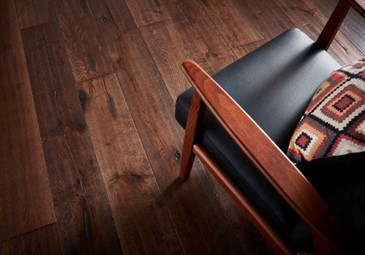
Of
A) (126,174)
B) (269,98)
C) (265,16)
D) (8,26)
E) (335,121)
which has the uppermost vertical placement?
(335,121)

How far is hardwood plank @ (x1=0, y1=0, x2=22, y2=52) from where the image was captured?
1531 millimetres

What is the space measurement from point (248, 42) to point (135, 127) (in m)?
0.79

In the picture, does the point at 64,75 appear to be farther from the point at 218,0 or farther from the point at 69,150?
the point at 218,0

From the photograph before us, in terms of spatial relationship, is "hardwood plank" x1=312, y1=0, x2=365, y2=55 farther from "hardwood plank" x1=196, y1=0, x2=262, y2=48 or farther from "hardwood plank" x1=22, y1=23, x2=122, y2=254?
"hardwood plank" x1=22, y1=23, x2=122, y2=254

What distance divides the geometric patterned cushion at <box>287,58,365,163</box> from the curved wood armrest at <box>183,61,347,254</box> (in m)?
0.11

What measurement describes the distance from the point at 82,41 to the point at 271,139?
123 centimetres

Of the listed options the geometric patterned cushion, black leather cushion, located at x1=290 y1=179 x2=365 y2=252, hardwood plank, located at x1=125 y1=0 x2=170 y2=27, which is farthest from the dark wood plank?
black leather cushion, located at x1=290 y1=179 x2=365 y2=252

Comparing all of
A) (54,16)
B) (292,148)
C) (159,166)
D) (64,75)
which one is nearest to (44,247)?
(159,166)

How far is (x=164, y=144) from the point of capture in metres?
1.24

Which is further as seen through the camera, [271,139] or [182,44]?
[182,44]

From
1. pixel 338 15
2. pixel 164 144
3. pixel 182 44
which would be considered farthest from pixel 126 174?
pixel 338 15

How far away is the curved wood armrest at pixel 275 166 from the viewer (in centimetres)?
51

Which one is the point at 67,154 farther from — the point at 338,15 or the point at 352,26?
the point at 352,26

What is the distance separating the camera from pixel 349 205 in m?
0.52
